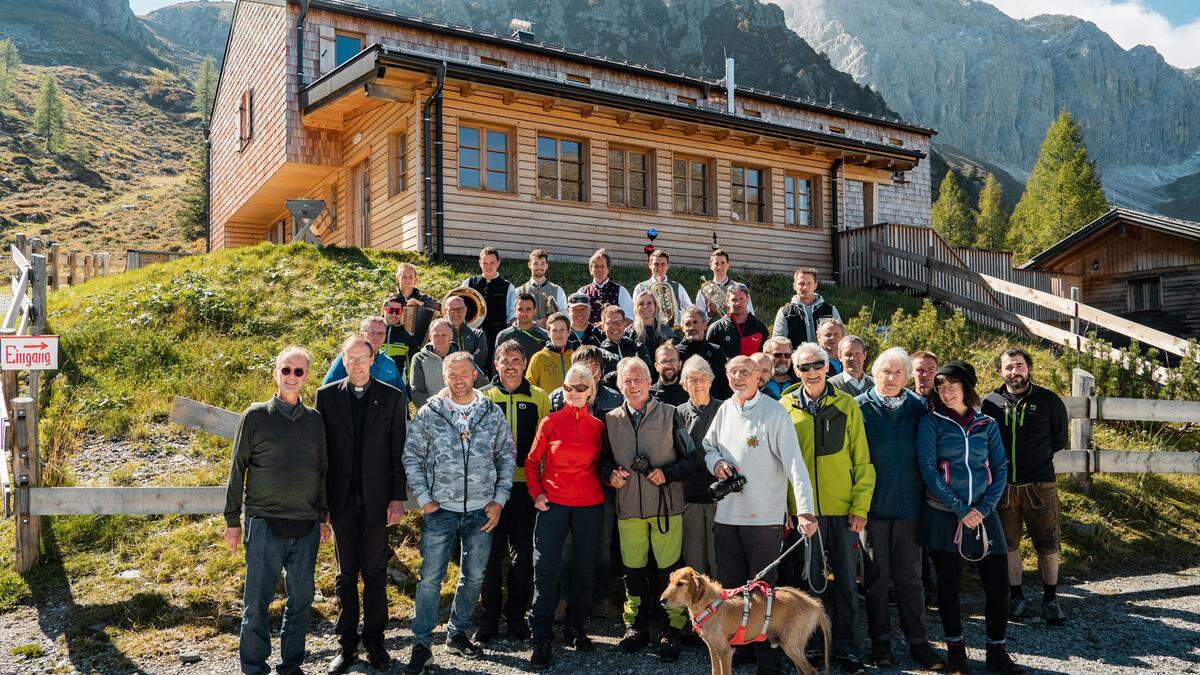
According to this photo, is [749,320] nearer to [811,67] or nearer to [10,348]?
[10,348]

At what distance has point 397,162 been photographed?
15.6 meters

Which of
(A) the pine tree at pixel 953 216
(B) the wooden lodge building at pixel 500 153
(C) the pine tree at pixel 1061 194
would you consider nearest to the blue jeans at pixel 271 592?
(B) the wooden lodge building at pixel 500 153

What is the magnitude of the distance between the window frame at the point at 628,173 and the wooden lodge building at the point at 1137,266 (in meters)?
12.1

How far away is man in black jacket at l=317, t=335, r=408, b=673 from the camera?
4812 mm

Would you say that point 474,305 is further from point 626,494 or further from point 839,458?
point 839,458

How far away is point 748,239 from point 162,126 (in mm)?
72273

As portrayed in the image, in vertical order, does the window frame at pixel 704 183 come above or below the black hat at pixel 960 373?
above

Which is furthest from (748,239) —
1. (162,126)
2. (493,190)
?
(162,126)

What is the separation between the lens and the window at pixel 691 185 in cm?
1736

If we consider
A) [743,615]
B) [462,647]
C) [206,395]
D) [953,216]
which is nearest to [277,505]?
[462,647]

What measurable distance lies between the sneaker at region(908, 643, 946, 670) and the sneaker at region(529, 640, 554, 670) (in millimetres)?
2230

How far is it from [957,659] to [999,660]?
26 centimetres

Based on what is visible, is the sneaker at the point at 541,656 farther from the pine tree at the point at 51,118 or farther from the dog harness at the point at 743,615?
the pine tree at the point at 51,118

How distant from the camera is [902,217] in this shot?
→ 27281mm
